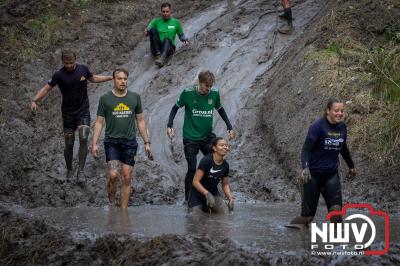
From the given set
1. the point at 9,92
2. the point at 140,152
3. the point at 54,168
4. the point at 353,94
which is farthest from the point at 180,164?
the point at 9,92

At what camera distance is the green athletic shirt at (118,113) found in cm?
1103

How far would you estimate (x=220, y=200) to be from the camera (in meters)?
11.0

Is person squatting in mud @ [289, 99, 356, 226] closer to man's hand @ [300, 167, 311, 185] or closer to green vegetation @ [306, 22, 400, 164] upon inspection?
man's hand @ [300, 167, 311, 185]

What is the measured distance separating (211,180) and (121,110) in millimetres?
1647

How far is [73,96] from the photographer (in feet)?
40.6

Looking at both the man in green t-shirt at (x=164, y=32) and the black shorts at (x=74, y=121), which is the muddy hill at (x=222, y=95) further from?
the black shorts at (x=74, y=121)

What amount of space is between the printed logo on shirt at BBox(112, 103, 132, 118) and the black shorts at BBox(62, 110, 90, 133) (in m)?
1.55

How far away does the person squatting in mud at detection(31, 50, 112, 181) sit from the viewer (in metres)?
12.3

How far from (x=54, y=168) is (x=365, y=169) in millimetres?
5360

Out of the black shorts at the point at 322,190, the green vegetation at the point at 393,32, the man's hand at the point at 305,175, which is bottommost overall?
the black shorts at the point at 322,190

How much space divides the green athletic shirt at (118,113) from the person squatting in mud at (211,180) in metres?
1.22

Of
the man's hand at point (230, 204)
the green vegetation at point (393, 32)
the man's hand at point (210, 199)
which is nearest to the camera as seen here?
the man's hand at point (210, 199)

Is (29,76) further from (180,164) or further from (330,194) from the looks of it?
(330,194)

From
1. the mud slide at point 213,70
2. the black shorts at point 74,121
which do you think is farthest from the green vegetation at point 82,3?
the black shorts at point 74,121
